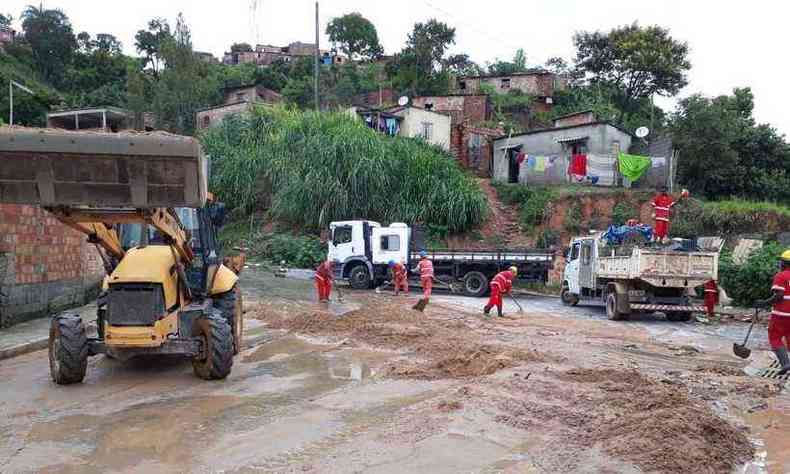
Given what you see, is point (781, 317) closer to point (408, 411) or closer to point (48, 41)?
point (408, 411)

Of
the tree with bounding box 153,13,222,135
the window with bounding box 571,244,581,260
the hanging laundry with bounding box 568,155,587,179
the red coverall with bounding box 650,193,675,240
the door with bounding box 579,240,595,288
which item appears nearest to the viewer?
the red coverall with bounding box 650,193,675,240

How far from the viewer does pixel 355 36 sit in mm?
68125

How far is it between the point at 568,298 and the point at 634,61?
96.1 feet

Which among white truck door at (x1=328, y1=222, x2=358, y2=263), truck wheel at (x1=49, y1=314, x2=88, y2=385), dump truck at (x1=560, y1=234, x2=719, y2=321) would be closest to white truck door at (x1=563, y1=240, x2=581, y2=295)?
dump truck at (x1=560, y1=234, x2=719, y2=321)

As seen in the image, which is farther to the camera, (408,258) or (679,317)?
(408,258)

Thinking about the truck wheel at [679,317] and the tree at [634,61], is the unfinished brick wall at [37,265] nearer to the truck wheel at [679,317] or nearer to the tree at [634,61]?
the truck wheel at [679,317]

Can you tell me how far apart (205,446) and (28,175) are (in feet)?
10.4

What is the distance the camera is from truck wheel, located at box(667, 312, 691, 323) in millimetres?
17531

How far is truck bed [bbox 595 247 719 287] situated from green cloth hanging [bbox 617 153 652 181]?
17274 millimetres

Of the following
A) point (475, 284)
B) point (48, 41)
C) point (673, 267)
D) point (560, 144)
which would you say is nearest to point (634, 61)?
point (560, 144)

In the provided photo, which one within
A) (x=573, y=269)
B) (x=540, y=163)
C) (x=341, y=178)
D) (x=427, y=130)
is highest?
(x=427, y=130)

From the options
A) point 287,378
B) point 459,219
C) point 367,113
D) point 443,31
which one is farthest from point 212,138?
point 287,378

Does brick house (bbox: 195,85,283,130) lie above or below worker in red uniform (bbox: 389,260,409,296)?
above

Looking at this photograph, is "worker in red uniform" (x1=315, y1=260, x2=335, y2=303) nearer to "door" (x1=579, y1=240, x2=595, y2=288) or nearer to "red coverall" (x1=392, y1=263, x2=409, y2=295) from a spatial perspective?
"red coverall" (x1=392, y1=263, x2=409, y2=295)
